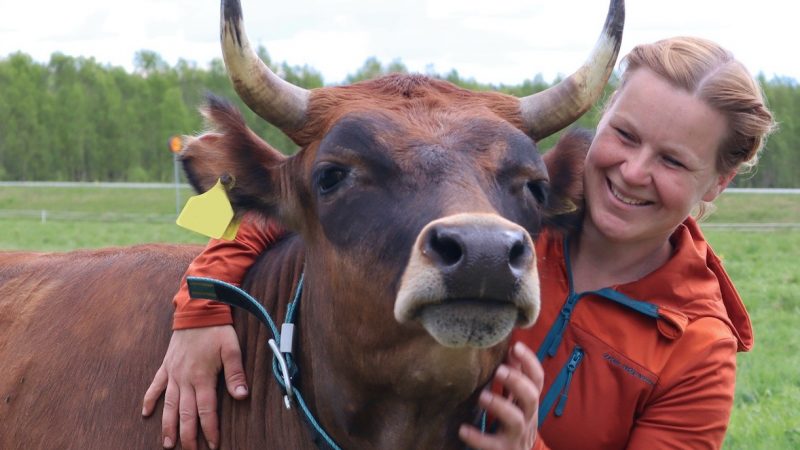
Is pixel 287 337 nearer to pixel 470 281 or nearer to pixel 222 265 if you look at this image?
pixel 222 265

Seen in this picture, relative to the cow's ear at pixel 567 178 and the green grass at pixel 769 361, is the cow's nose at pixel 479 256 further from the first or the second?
the green grass at pixel 769 361

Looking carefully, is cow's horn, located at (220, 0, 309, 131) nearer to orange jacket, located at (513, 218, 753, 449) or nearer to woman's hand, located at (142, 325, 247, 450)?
woman's hand, located at (142, 325, 247, 450)

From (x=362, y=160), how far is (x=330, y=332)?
2.51 ft

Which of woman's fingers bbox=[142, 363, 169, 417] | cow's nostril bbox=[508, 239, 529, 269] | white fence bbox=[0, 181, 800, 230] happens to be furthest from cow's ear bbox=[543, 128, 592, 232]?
white fence bbox=[0, 181, 800, 230]

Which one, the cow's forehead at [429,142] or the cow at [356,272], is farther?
the cow's forehead at [429,142]

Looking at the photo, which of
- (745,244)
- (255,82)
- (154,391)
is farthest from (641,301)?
(745,244)

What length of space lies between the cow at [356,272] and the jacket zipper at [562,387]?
0.37 metres

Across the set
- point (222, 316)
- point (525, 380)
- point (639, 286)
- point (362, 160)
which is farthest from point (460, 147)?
point (222, 316)

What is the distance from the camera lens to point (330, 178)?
3832mm

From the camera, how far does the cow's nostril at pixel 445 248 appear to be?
3.05m

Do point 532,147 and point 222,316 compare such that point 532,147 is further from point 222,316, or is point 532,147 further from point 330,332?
point 222,316

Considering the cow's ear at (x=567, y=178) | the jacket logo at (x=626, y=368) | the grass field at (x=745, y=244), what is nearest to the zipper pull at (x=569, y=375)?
the jacket logo at (x=626, y=368)

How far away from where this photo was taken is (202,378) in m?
4.45

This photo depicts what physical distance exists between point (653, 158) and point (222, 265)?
2.14 m
